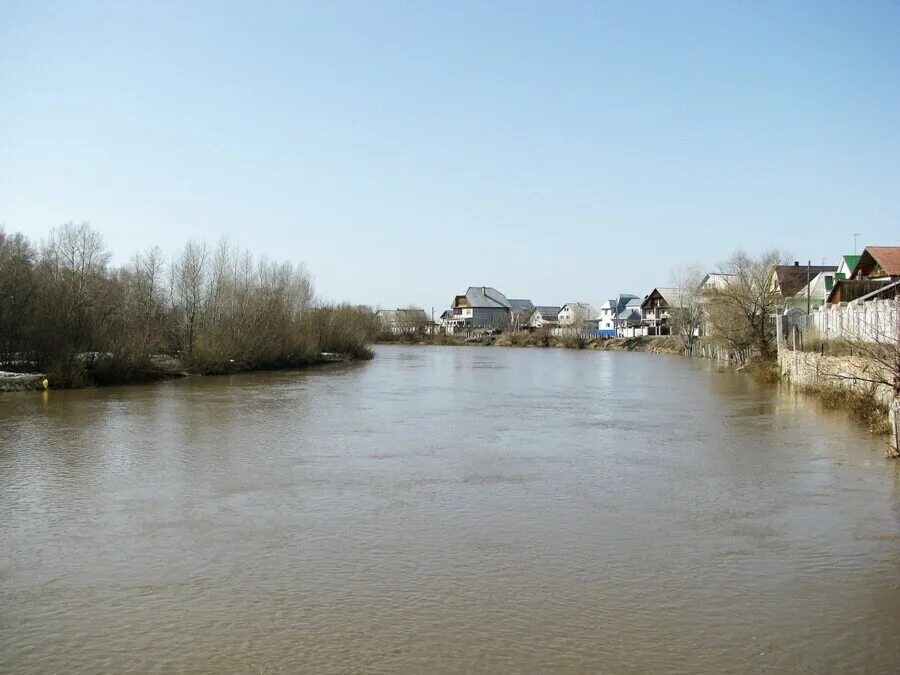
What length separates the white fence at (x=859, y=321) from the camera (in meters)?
17.5

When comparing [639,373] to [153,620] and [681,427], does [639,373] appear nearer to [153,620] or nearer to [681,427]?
[681,427]

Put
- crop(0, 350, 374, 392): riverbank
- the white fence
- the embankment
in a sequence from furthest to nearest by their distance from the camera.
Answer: crop(0, 350, 374, 392): riverbank < the white fence < the embankment

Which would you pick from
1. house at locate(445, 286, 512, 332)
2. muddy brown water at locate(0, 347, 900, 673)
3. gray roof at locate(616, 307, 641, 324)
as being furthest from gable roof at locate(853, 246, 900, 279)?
house at locate(445, 286, 512, 332)

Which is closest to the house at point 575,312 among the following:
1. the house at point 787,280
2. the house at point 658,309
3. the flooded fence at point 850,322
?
the house at point 658,309

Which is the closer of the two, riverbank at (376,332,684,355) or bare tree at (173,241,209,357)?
bare tree at (173,241,209,357)

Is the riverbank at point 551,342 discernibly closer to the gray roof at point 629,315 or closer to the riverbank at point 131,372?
the gray roof at point 629,315

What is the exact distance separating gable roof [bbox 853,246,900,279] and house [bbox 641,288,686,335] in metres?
46.3

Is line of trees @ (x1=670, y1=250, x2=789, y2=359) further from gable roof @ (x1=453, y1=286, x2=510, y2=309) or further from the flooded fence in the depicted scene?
gable roof @ (x1=453, y1=286, x2=510, y2=309)

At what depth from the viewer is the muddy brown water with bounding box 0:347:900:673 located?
5.93m

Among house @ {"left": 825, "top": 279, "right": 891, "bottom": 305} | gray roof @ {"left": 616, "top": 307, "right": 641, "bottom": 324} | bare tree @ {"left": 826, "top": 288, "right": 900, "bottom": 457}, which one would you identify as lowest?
bare tree @ {"left": 826, "top": 288, "right": 900, "bottom": 457}

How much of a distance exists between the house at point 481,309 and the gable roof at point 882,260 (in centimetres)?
8529

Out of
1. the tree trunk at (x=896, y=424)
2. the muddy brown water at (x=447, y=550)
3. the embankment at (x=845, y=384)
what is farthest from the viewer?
the embankment at (x=845, y=384)

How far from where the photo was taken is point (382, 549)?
331 inches

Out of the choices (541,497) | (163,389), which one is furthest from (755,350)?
(541,497)
